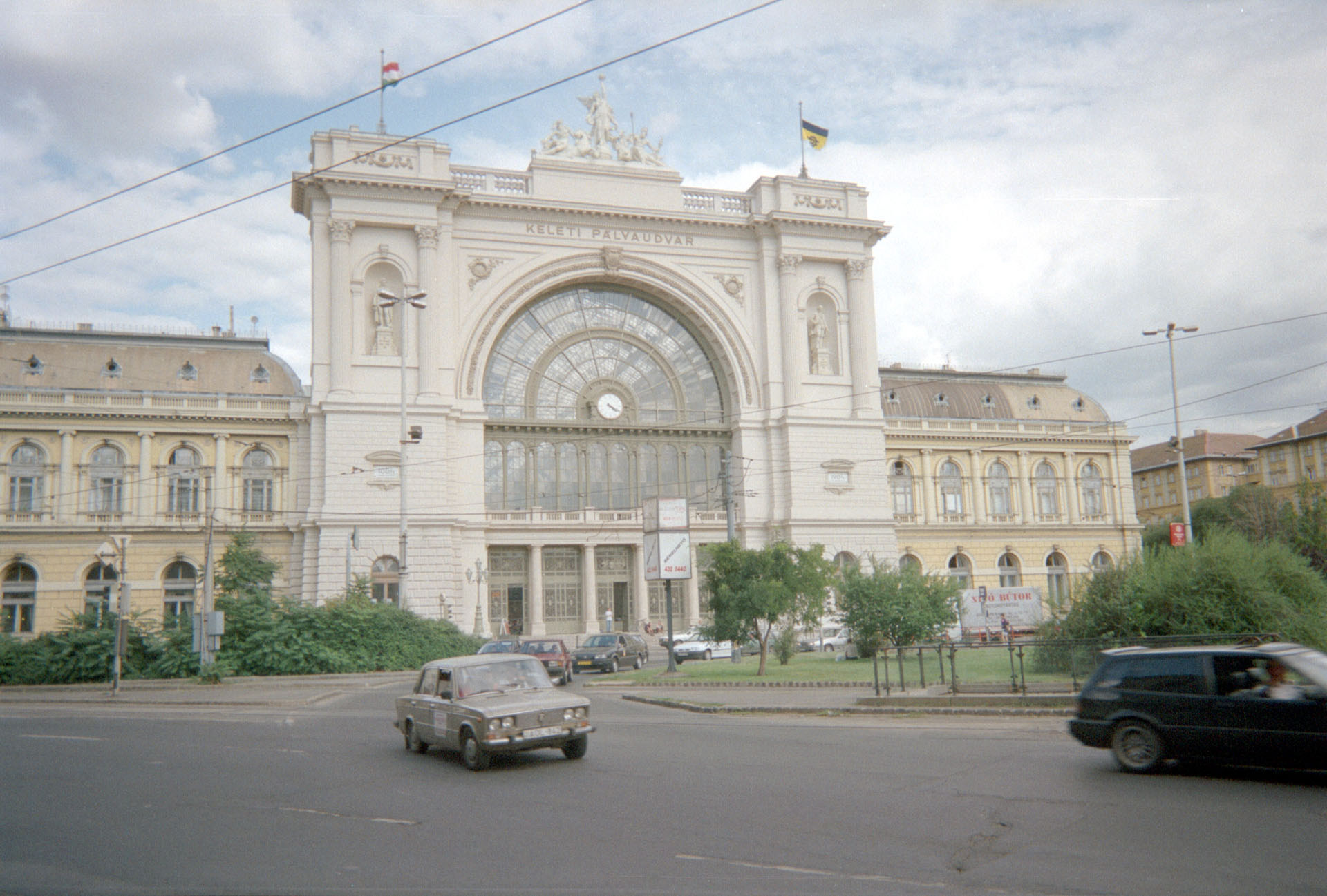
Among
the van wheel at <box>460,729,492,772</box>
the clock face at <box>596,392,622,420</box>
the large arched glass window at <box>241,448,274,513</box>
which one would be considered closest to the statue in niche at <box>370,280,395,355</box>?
the large arched glass window at <box>241,448,274,513</box>

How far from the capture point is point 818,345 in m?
55.4

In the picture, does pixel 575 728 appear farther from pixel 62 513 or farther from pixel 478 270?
pixel 62 513

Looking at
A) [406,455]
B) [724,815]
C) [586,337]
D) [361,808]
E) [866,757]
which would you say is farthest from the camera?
[586,337]

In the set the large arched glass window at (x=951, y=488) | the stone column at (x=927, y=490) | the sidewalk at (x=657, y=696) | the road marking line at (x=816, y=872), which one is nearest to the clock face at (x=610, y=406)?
the stone column at (x=927, y=490)

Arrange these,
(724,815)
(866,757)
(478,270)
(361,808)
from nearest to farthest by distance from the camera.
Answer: (724,815) → (361,808) → (866,757) → (478,270)

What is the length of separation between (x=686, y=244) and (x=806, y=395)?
1029 centimetres

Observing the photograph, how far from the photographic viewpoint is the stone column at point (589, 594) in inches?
2002

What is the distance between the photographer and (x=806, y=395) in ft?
179

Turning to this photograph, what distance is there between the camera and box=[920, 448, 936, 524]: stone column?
61.9 meters

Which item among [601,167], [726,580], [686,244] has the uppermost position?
[601,167]

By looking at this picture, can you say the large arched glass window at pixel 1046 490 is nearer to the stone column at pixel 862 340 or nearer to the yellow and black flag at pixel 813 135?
the stone column at pixel 862 340

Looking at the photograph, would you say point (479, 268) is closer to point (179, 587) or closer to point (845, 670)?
point (179, 587)

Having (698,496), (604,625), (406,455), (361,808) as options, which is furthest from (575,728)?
(698,496)

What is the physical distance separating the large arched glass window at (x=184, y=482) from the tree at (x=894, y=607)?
3251cm
